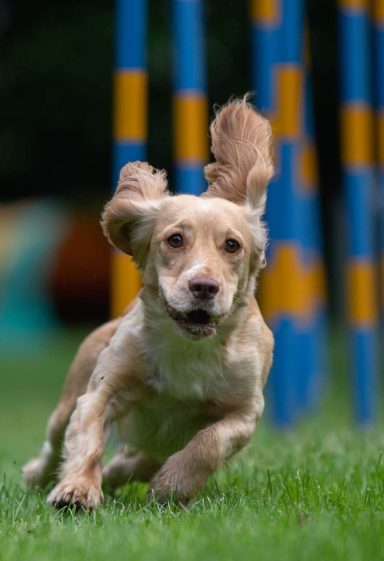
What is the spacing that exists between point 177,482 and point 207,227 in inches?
37.7

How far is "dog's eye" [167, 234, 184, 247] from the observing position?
4844mm

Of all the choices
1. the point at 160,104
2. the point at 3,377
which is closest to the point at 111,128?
the point at 160,104

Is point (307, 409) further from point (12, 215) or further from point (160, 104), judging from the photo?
point (12, 215)

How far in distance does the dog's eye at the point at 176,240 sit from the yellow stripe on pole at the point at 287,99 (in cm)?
460

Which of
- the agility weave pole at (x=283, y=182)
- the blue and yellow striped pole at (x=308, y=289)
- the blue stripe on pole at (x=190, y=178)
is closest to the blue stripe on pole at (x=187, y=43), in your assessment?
the blue stripe on pole at (x=190, y=178)

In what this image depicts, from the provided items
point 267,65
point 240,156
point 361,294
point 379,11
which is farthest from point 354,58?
point 240,156

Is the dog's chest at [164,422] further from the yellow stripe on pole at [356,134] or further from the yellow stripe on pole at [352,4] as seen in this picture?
the yellow stripe on pole at [352,4]

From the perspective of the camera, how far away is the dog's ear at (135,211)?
5.12 meters

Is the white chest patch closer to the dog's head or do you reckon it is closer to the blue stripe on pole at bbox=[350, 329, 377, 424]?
the dog's head

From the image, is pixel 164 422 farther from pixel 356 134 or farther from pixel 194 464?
pixel 356 134

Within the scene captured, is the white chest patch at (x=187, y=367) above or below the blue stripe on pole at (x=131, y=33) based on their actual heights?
below

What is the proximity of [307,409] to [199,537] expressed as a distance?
8.33m

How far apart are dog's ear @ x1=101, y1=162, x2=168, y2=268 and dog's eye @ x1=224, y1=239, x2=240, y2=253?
1.22 ft

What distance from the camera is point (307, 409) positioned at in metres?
12.0
